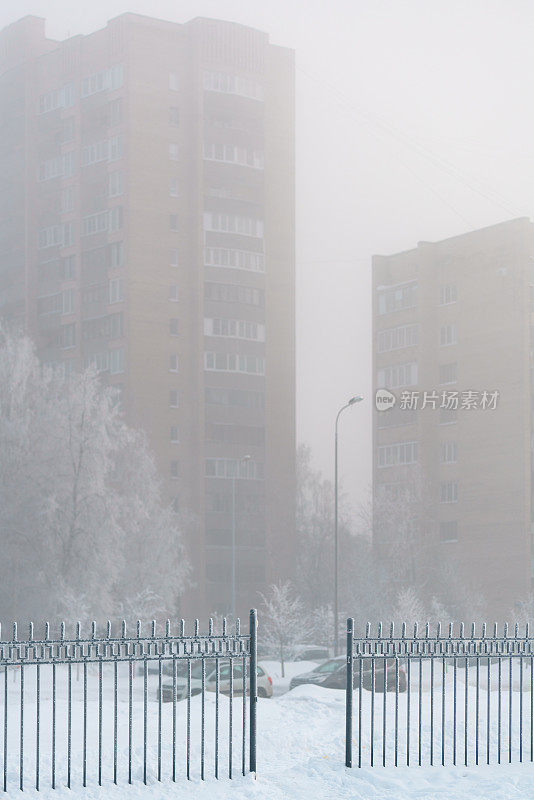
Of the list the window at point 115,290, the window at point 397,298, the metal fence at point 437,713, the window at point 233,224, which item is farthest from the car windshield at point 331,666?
the window at point 397,298

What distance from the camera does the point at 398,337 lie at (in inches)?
3720

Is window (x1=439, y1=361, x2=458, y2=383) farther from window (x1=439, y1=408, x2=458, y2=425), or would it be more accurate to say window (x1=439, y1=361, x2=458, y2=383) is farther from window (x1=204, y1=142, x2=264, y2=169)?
window (x1=204, y1=142, x2=264, y2=169)

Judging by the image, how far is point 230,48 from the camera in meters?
91.4

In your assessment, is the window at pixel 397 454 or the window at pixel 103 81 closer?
the window at pixel 103 81

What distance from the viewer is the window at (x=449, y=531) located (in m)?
87.9

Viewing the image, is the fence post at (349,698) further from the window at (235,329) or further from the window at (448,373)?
the window at (448,373)

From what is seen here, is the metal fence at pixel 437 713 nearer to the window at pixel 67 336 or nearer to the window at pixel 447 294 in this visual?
the window at pixel 67 336

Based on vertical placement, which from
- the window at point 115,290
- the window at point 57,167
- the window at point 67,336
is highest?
the window at point 57,167

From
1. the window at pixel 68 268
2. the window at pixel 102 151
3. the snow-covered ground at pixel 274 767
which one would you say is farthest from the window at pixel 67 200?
the snow-covered ground at pixel 274 767

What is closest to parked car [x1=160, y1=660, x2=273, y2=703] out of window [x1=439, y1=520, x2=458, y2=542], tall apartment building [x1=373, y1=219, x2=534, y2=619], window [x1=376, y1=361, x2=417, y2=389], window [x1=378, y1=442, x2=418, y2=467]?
tall apartment building [x1=373, y1=219, x2=534, y2=619]

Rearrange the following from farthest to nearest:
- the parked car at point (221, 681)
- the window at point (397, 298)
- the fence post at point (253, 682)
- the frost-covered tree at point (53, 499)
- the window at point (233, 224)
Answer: the window at point (397, 298) < the window at point (233, 224) < the frost-covered tree at point (53, 499) < the parked car at point (221, 681) < the fence post at point (253, 682)

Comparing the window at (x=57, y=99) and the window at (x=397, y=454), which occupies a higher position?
the window at (x=57, y=99)

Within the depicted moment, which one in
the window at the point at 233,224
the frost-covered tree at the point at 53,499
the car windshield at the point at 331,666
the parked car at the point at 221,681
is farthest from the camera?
the window at the point at 233,224

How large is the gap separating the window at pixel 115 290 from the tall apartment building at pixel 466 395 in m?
20.0
